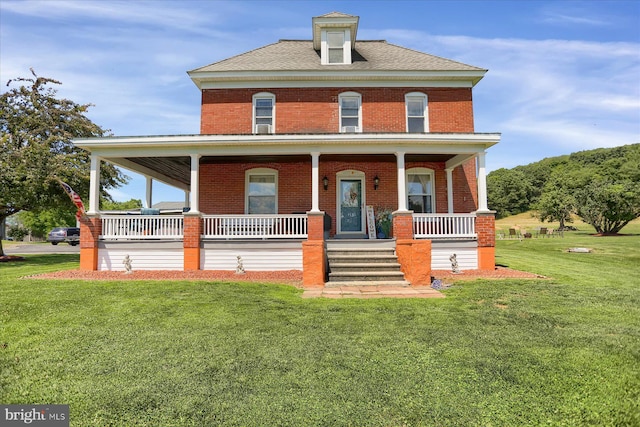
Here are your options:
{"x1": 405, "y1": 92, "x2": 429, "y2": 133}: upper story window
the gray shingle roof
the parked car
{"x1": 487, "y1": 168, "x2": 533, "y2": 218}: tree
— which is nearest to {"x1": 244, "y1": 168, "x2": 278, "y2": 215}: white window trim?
the gray shingle roof

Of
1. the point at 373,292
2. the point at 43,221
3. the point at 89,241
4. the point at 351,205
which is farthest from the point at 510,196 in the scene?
the point at 43,221

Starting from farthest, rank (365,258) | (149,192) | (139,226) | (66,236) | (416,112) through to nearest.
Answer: (66,236)
(149,192)
(416,112)
(139,226)
(365,258)

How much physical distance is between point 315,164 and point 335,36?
7279 mm

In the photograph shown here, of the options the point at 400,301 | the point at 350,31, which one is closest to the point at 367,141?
the point at 400,301

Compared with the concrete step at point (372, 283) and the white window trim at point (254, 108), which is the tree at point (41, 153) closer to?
the white window trim at point (254, 108)

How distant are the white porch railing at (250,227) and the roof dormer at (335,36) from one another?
295 inches

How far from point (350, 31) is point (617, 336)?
564 inches

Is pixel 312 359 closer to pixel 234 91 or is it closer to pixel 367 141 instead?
pixel 367 141

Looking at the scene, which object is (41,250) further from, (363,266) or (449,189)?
(449,189)

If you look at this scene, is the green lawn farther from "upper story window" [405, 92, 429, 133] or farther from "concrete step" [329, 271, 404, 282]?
"upper story window" [405, 92, 429, 133]

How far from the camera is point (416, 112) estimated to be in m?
14.3

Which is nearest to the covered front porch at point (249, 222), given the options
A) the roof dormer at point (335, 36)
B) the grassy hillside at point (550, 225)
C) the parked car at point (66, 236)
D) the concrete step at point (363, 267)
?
the concrete step at point (363, 267)

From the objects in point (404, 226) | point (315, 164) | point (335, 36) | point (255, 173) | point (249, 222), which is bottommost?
point (404, 226)

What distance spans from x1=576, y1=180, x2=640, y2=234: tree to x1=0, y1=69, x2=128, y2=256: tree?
41946mm
